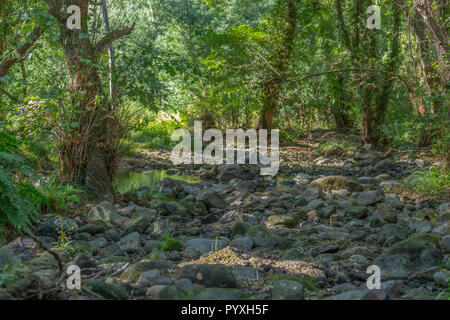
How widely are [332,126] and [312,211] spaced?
896 cm

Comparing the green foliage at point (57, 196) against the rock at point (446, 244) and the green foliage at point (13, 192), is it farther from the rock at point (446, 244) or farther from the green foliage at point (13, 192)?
the rock at point (446, 244)

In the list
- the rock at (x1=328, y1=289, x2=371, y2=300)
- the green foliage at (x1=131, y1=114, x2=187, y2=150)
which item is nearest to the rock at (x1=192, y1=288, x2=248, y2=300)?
the rock at (x1=328, y1=289, x2=371, y2=300)

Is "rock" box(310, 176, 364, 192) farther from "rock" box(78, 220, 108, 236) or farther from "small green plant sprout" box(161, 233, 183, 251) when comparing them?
"rock" box(78, 220, 108, 236)

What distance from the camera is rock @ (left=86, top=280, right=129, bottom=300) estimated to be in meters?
2.32

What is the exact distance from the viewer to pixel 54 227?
4.00m

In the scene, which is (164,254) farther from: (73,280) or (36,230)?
(36,230)

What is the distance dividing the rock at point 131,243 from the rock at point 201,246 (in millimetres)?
455

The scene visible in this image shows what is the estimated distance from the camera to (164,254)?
11.2 ft

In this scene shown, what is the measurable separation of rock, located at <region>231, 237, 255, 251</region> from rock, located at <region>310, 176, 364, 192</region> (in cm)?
333

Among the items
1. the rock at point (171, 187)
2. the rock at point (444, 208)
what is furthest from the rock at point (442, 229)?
the rock at point (171, 187)
